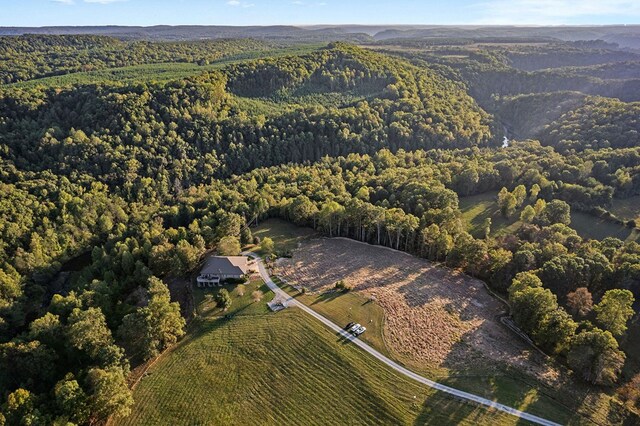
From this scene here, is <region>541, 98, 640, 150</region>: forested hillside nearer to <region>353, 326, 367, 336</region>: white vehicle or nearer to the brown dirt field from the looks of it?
the brown dirt field

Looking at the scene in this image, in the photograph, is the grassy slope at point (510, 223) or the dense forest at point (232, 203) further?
the grassy slope at point (510, 223)

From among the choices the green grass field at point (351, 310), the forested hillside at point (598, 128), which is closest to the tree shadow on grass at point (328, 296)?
the green grass field at point (351, 310)

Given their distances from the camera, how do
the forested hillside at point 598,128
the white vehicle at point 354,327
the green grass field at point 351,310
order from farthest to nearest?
the forested hillside at point 598,128 < the white vehicle at point 354,327 < the green grass field at point 351,310

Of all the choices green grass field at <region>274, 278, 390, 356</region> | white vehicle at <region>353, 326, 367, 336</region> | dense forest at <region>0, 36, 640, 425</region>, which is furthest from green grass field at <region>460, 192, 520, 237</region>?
white vehicle at <region>353, 326, 367, 336</region>

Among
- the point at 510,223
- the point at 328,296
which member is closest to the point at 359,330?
the point at 328,296

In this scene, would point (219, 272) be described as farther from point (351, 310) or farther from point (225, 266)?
point (351, 310)

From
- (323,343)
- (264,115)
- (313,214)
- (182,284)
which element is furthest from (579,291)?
(264,115)

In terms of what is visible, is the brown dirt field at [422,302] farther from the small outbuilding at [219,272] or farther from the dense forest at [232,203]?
the small outbuilding at [219,272]

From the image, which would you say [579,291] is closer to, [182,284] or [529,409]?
[529,409]
